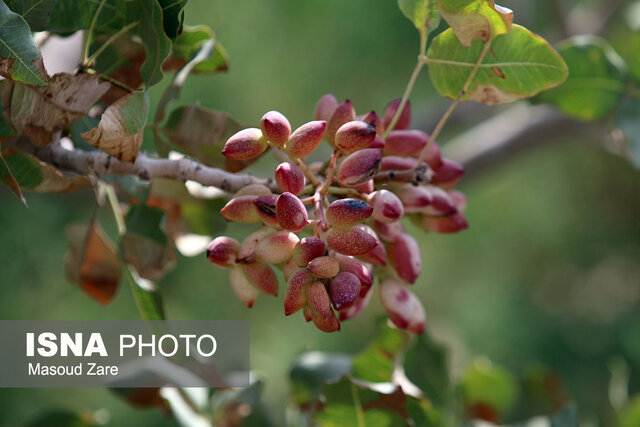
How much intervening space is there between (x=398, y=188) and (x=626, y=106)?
0.26m

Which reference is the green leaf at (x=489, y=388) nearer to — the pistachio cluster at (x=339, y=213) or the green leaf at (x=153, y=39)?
the pistachio cluster at (x=339, y=213)

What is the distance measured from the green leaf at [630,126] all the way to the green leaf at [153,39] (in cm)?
34

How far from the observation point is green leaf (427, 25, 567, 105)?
0.37 m

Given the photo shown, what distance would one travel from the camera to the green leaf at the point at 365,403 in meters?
0.44

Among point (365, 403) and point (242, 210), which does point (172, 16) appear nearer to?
point (242, 210)

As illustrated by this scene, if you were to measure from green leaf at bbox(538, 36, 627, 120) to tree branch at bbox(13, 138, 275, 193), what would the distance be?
0.30 m

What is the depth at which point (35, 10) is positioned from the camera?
0.36 meters

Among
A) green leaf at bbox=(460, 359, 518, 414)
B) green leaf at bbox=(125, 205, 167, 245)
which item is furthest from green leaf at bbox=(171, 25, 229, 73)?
green leaf at bbox=(460, 359, 518, 414)

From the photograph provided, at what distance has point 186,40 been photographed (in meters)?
0.45

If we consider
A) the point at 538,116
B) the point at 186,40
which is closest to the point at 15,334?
the point at 186,40

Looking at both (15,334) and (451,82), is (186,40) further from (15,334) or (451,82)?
(15,334)

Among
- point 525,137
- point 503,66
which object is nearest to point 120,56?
point 503,66

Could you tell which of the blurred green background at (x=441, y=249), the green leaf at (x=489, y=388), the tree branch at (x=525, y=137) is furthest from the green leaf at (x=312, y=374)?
the blurred green background at (x=441, y=249)

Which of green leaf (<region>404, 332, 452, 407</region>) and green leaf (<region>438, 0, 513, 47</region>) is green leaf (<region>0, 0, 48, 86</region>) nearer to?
green leaf (<region>438, 0, 513, 47</region>)
